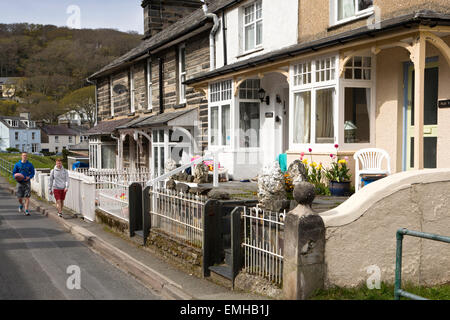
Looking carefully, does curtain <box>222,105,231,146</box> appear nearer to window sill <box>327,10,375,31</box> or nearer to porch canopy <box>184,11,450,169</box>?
porch canopy <box>184,11,450,169</box>

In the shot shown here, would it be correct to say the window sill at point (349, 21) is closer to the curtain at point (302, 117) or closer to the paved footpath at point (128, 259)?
the curtain at point (302, 117)

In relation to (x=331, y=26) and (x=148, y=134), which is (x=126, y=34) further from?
(x=331, y=26)

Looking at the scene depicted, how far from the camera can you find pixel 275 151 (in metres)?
12.7

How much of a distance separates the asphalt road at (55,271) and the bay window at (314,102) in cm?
528

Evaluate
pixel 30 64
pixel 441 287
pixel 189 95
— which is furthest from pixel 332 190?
pixel 30 64

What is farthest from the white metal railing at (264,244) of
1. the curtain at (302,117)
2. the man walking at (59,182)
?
the man walking at (59,182)

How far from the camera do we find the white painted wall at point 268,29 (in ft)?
37.7

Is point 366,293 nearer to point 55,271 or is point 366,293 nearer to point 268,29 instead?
point 55,271

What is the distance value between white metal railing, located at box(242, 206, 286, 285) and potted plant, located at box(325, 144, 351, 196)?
10.4 feet

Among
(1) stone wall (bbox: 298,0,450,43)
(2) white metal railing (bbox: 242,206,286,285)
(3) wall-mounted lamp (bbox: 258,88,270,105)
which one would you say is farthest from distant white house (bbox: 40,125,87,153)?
(2) white metal railing (bbox: 242,206,286,285)

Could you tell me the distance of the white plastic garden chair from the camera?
8414mm

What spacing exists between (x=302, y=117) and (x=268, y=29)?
3.46 metres

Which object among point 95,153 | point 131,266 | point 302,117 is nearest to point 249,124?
point 302,117
